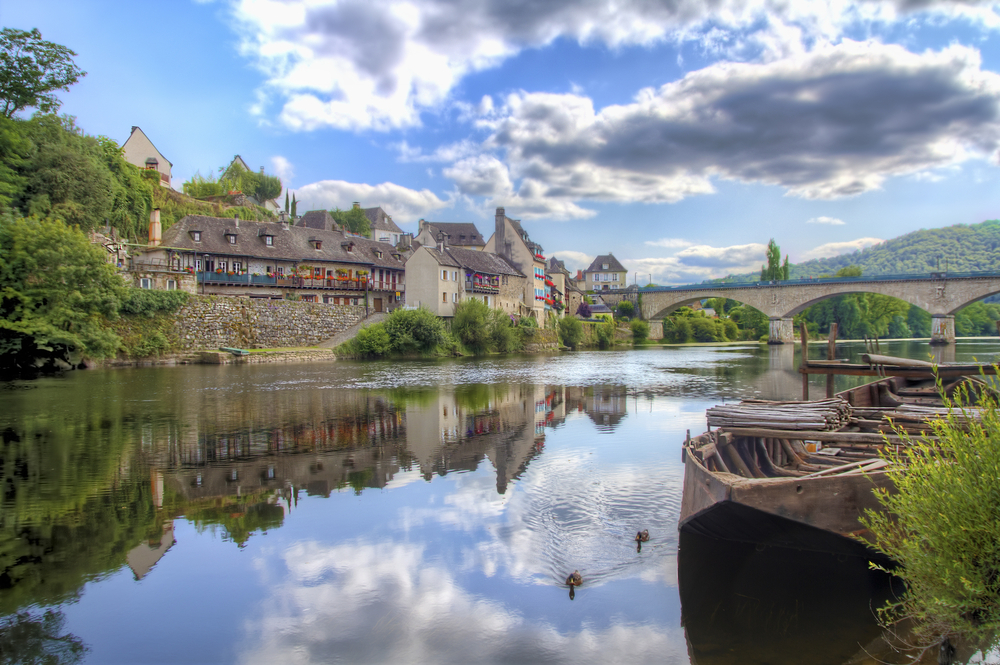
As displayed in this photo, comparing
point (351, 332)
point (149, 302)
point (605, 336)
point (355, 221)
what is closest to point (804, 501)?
point (149, 302)

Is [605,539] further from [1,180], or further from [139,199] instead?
[139,199]

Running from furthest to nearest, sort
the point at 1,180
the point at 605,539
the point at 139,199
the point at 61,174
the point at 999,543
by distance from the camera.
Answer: the point at 139,199, the point at 61,174, the point at 1,180, the point at 605,539, the point at 999,543

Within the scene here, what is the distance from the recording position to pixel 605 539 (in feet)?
29.7

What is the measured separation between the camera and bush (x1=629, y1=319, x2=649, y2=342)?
296 ft

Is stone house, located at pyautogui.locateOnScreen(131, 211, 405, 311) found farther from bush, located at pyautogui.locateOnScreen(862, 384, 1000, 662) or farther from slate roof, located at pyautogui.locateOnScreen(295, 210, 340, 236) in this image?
bush, located at pyautogui.locateOnScreen(862, 384, 1000, 662)

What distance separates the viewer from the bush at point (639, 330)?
90.2 m

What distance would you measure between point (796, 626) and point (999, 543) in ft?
10.2

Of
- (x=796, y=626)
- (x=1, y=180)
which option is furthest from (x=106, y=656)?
(x=1, y=180)

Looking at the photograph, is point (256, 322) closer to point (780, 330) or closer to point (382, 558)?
point (382, 558)

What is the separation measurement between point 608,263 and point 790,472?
128032 millimetres

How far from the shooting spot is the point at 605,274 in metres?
133

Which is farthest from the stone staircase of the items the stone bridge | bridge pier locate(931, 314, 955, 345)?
bridge pier locate(931, 314, 955, 345)

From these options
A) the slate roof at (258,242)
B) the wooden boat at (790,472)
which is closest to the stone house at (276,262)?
the slate roof at (258,242)

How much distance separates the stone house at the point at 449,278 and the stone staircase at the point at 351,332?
425 centimetres
